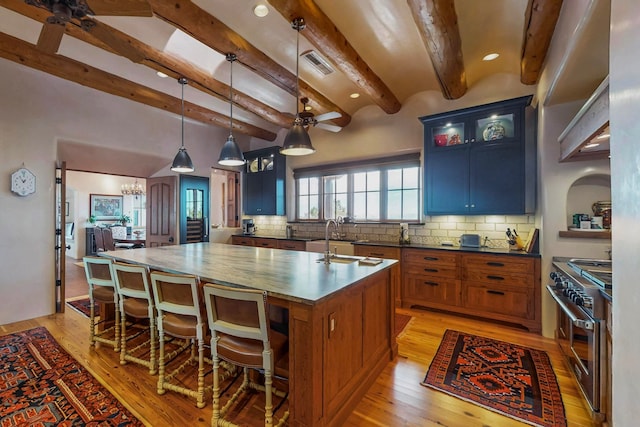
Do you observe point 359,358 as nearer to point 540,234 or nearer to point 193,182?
point 540,234

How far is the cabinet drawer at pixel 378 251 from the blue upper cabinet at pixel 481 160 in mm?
752

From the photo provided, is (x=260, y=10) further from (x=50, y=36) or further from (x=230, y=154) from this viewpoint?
(x=50, y=36)

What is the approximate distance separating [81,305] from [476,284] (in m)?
5.49

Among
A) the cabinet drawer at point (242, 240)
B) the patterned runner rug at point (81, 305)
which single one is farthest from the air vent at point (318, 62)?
the patterned runner rug at point (81, 305)

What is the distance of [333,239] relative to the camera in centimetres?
511

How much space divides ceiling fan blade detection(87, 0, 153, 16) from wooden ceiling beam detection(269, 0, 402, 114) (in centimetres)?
90

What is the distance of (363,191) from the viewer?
5.00 meters

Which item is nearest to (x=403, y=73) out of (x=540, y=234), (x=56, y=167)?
(x=540, y=234)

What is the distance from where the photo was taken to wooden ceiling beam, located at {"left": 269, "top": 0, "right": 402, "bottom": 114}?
7.36ft

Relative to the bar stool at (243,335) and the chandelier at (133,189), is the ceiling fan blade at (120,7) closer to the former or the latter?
the bar stool at (243,335)

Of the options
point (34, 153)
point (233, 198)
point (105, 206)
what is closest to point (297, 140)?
point (34, 153)

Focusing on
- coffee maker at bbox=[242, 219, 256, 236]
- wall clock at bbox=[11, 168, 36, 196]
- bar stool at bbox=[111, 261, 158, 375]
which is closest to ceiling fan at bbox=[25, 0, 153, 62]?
bar stool at bbox=[111, 261, 158, 375]

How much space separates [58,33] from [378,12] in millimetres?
2491

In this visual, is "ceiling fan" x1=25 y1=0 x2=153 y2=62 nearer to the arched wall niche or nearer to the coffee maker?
the arched wall niche
